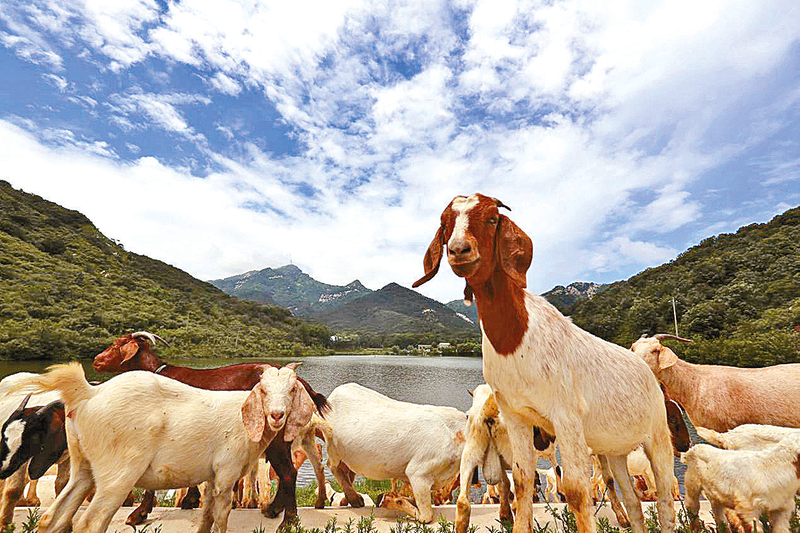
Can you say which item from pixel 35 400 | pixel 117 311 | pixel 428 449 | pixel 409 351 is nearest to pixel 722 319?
pixel 428 449

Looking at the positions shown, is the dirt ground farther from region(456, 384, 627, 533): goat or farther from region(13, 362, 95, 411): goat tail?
region(13, 362, 95, 411): goat tail

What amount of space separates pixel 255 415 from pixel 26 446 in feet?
7.23

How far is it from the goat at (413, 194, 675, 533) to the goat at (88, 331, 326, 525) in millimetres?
2554

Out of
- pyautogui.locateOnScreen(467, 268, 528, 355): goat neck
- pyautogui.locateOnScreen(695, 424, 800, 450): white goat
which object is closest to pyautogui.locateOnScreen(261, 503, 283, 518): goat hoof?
pyautogui.locateOnScreen(467, 268, 528, 355): goat neck

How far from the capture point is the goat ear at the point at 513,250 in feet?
8.46

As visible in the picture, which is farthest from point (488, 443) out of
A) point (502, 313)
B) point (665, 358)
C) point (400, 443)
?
point (665, 358)

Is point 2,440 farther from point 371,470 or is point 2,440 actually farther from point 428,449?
point 428,449

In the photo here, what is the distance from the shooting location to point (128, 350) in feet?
18.7

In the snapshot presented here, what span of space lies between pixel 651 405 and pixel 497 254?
79.7 inches

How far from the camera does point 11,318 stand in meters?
44.8

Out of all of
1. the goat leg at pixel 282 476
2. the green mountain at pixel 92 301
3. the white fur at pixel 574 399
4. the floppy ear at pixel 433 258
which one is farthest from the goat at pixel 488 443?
the green mountain at pixel 92 301

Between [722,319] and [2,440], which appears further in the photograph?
[722,319]

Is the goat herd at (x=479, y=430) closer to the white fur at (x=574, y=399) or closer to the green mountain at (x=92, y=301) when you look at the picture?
the white fur at (x=574, y=399)

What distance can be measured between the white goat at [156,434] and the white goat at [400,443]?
123 cm
